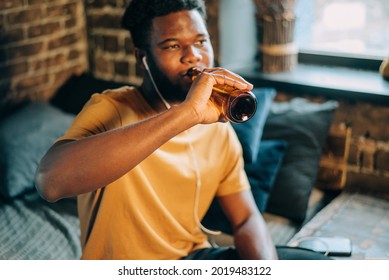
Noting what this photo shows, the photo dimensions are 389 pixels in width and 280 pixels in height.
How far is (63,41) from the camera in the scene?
256cm

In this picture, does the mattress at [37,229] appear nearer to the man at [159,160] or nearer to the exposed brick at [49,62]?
the man at [159,160]

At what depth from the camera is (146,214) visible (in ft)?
4.38

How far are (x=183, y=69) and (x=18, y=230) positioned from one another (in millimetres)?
816

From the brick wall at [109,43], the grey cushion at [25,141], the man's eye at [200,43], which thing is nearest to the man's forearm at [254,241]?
the man's eye at [200,43]

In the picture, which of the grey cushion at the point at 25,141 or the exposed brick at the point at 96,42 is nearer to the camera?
the grey cushion at the point at 25,141

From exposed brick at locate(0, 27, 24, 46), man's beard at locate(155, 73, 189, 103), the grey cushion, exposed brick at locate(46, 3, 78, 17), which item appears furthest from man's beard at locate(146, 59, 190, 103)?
exposed brick at locate(46, 3, 78, 17)

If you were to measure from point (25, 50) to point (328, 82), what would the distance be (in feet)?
4.30

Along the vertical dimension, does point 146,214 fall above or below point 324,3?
below

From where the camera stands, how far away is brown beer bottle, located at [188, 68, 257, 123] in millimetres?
1124

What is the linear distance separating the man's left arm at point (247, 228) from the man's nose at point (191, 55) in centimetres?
41

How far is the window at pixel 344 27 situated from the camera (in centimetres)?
217
